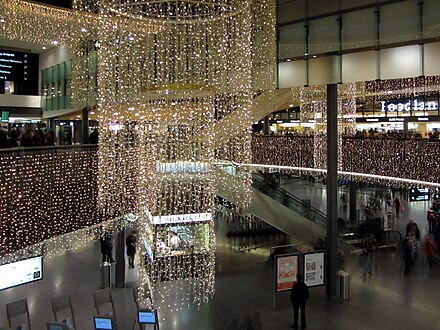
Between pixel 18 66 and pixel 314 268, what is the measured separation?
Result: 16226 millimetres

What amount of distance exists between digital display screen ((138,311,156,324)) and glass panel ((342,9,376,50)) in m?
7.35

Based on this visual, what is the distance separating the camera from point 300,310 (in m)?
9.40

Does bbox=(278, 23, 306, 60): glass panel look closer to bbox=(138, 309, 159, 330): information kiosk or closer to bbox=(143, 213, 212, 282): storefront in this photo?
bbox=(143, 213, 212, 282): storefront

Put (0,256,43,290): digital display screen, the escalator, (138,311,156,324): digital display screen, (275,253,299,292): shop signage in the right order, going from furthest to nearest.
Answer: the escalator
(275,253,299,292): shop signage
(0,256,43,290): digital display screen
(138,311,156,324): digital display screen

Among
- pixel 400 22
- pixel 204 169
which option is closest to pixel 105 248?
pixel 204 169

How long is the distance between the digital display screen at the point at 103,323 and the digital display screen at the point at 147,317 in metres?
0.60

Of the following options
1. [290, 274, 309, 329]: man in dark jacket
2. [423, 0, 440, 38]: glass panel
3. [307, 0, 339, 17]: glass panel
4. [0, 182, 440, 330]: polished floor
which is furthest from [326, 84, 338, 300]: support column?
[423, 0, 440, 38]: glass panel

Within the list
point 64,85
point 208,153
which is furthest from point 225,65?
point 64,85

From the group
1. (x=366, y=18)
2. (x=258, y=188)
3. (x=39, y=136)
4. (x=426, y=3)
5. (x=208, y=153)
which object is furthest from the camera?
(x=258, y=188)

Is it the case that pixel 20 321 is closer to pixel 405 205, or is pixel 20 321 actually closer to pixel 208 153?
pixel 208 153

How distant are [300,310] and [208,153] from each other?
412cm

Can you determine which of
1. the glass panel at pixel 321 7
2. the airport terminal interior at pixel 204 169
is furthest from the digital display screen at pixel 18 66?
the glass panel at pixel 321 7

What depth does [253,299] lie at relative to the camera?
34.3 feet

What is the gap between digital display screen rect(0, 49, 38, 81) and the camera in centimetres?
1933
